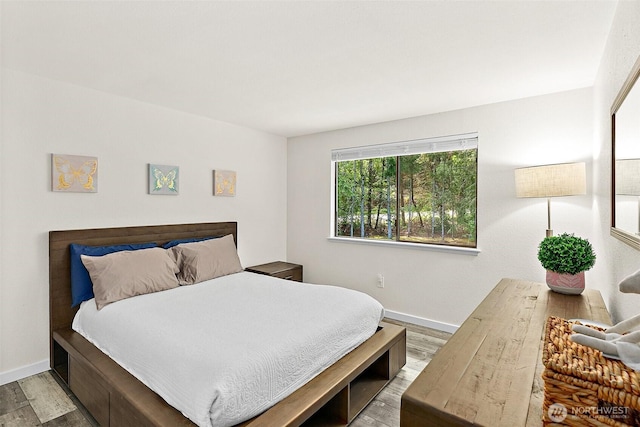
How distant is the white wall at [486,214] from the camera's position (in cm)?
282

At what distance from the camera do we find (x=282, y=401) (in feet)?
5.52

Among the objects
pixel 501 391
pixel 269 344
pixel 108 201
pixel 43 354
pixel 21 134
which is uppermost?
pixel 21 134

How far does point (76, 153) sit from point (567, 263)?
373 centimetres

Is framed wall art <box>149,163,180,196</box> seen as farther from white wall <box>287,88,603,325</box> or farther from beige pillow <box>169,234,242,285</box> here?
white wall <box>287,88,603,325</box>

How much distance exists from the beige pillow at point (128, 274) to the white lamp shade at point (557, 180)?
3152 mm

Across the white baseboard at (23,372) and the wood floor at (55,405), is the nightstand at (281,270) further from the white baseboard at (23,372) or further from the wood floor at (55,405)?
the white baseboard at (23,372)

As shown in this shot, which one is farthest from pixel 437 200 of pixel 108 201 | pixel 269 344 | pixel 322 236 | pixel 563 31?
pixel 108 201

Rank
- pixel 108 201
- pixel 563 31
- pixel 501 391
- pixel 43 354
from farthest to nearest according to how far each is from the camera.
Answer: pixel 108 201
pixel 43 354
pixel 563 31
pixel 501 391

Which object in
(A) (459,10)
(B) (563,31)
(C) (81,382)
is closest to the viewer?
(A) (459,10)

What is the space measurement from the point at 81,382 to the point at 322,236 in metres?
2.97

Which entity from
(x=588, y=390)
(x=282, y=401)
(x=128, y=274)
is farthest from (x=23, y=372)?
(x=588, y=390)

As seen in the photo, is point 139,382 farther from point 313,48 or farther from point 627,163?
point 627,163

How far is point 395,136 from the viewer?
3820mm

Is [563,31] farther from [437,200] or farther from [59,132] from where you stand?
[59,132]
